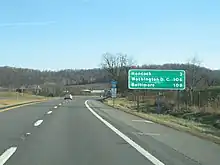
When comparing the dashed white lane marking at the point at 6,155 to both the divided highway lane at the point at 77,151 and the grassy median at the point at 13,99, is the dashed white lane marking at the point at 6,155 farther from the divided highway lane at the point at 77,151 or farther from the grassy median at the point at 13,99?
the grassy median at the point at 13,99

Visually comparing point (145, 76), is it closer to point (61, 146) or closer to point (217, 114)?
point (217, 114)

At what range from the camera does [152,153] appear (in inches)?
428

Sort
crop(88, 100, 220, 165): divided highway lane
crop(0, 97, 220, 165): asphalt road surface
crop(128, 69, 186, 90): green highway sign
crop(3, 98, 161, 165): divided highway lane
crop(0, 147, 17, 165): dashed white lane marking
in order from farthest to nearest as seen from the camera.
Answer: crop(128, 69, 186, 90): green highway sign, crop(88, 100, 220, 165): divided highway lane, crop(0, 97, 220, 165): asphalt road surface, crop(3, 98, 161, 165): divided highway lane, crop(0, 147, 17, 165): dashed white lane marking

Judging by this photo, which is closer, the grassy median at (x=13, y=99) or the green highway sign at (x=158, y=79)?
the green highway sign at (x=158, y=79)

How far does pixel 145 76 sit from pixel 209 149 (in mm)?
24888

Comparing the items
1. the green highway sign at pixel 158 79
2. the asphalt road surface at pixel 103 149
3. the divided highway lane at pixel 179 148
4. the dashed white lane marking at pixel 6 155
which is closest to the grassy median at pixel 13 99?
the green highway sign at pixel 158 79

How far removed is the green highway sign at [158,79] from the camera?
35656 mm

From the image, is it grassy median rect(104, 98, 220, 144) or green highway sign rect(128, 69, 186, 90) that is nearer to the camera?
grassy median rect(104, 98, 220, 144)

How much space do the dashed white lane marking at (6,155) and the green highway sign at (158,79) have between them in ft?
83.8

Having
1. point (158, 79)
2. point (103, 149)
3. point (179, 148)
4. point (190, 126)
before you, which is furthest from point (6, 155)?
point (158, 79)

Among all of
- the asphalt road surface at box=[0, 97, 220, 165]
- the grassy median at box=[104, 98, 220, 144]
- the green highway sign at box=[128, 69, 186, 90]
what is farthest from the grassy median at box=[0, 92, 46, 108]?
the asphalt road surface at box=[0, 97, 220, 165]

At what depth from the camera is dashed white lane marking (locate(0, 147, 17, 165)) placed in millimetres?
9375

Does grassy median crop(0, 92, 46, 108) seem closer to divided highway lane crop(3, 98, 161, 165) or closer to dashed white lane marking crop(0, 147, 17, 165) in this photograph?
divided highway lane crop(3, 98, 161, 165)

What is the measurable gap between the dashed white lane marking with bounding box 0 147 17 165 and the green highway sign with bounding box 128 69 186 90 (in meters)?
25.6
